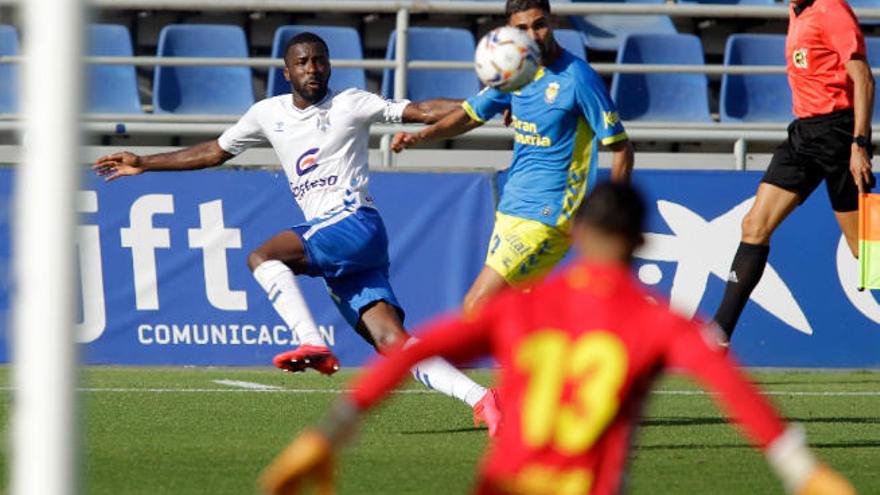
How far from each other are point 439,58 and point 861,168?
6.92 m

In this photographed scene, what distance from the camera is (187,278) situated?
39.6 feet

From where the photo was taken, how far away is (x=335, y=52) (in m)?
15.5

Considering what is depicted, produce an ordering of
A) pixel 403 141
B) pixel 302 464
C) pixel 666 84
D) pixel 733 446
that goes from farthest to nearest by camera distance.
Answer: pixel 666 84 < pixel 403 141 < pixel 733 446 < pixel 302 464

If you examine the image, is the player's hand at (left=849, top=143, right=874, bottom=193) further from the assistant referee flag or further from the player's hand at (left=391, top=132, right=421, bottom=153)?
the player's hand at (left=391, top=132, right=421, bottom=153)

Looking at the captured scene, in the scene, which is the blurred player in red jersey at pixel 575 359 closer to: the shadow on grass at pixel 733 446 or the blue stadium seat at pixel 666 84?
the shadow on grass at pixel 733 446

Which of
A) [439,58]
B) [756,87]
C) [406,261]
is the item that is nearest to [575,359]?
[406,261]

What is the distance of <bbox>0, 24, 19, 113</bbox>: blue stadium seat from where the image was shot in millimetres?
14258

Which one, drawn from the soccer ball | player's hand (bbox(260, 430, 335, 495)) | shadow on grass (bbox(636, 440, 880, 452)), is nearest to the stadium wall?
shadow on grass (bbox(636, 440, 880, 452))

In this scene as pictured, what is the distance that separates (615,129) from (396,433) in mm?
1813

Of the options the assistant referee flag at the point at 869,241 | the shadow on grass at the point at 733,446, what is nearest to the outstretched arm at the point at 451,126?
the shadow on grass at the point at 733,446

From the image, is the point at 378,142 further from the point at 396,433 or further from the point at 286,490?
the point at 286,490

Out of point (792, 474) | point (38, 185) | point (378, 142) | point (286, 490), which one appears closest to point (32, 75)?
point (38, 185)

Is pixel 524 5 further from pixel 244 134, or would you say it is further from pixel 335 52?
pixel 335 52

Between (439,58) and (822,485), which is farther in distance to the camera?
(439,58)
